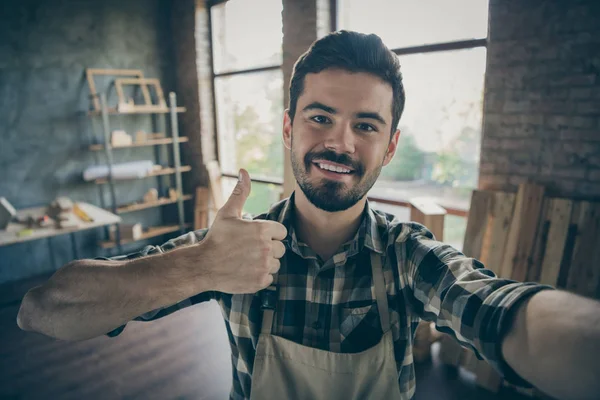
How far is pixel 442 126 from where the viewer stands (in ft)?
10.3

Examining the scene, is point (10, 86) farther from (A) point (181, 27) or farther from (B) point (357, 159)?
(B) point (357, 159)

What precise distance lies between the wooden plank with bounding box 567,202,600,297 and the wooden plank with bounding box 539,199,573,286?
0.07 metres

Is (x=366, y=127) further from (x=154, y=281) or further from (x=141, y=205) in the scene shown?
(x=141, y=205)

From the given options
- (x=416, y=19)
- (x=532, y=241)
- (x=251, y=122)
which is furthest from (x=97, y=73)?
(x=532, y=241)

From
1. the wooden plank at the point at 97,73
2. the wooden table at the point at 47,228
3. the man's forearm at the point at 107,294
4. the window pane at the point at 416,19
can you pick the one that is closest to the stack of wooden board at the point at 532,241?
the window pane at the point at 416,19

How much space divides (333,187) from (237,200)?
1.33ft

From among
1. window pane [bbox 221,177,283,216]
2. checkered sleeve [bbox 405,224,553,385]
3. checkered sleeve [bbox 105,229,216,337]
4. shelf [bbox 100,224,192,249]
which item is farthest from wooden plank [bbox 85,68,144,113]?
checkered sleeve [bbox 405,224,553,385]

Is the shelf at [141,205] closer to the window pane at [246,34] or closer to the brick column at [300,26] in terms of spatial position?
the window pane at [246,34]

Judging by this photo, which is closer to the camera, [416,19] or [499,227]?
[499,227]

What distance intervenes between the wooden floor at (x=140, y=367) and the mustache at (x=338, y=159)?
1.91 metres

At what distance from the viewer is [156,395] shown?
2.61 meters

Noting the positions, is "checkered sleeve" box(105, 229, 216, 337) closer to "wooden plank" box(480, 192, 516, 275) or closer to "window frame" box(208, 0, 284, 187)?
"wooden plank" box(480, 192, 516, 275)

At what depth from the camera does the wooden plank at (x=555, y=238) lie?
2.36 meters

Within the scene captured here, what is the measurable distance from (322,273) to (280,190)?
3.34 m
